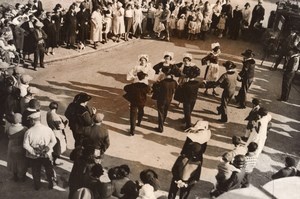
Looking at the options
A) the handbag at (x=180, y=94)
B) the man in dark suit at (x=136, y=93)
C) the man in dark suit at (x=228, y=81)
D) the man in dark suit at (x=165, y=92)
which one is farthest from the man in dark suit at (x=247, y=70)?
the man in dark suit at (x=136, y=93)

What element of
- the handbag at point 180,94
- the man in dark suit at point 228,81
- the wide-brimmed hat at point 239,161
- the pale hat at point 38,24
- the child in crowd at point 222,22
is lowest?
the wide-brimmed hat at point 239,161

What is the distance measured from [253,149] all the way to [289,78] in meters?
5.67

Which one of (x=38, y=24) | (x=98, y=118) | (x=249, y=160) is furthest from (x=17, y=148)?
(x=38, y=24)

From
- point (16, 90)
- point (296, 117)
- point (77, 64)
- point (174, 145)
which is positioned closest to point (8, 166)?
point (16, 90)

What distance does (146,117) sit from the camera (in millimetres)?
12547

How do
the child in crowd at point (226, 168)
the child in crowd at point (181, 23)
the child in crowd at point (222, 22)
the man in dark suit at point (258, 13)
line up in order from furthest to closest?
the man in dark suit at point (258, 13), the child in crowd at point (222, 22), the child in crowd at point (181, 23), the child in crowd at point (226, 168)

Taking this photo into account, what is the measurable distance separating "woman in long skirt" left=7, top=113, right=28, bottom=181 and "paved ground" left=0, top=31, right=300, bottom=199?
391mm

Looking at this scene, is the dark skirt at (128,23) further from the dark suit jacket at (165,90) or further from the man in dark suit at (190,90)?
the dark suit jacket at (165,90)

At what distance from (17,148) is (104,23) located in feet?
30.9

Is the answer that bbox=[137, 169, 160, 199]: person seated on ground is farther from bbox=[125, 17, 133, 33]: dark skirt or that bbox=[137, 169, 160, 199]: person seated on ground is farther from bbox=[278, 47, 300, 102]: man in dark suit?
bbox=[125, 17, 133, 33]: dark skirt

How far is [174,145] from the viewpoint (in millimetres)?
11289

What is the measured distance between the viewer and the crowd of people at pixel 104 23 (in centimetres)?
1416

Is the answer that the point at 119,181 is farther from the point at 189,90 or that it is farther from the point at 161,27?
the point at 161,27

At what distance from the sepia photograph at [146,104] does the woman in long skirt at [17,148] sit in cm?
2
